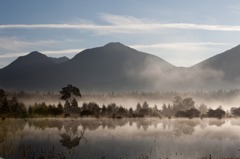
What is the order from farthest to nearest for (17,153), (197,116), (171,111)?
(171,111) < (197,116) < (17,153)

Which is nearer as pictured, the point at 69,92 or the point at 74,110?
the point at 74,110

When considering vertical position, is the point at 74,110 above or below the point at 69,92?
below

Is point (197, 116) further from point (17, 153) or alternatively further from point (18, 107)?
point (17, 153)

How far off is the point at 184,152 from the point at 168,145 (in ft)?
17.4

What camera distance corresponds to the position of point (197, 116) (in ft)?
474

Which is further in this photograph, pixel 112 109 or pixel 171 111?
pixel 171 111

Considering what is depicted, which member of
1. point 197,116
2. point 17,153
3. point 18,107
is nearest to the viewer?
point 17,153

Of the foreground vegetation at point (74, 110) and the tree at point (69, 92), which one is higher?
the tree at point (69, 92)

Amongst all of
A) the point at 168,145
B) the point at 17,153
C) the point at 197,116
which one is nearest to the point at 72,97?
the point at 197,116

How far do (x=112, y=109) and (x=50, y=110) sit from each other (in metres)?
25.6

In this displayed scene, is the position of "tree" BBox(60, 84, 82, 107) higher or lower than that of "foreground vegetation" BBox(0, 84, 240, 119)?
higher

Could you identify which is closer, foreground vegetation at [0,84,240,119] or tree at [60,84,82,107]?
foreground vegetation at [0,84,240,119]

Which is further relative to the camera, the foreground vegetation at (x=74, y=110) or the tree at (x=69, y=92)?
the tree at (x=69, y=92)

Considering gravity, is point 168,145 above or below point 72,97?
below
